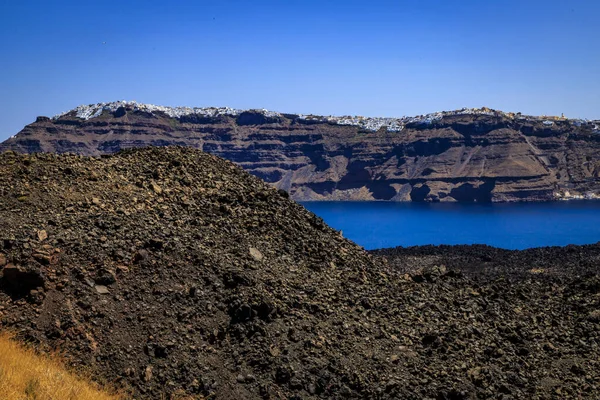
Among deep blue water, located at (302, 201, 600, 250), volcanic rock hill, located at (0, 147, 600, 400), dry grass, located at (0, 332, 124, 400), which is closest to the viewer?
dry grass, located at (0, 332, 124, 400)

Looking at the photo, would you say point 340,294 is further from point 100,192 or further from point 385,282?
point 100,192

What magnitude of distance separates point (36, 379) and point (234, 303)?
3.77m

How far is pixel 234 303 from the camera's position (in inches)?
425

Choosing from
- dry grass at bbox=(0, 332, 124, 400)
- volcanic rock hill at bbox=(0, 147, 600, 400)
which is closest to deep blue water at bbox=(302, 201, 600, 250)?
volcanic rock hill at bbox=(0, 147, 600, 400)

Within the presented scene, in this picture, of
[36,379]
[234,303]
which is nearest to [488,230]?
[234,303]

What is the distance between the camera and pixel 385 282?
14156mm

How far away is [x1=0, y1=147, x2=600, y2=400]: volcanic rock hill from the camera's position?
31.5ft

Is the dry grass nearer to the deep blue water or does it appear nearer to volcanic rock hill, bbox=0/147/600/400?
volcanic rock hill, bbox=0/147/600/400

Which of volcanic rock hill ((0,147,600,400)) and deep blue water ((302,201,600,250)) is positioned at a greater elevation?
volcanic rock hill ((0,147,600,400))

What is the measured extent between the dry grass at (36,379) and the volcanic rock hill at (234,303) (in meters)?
0.35

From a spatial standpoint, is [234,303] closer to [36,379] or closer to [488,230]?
[36,379]

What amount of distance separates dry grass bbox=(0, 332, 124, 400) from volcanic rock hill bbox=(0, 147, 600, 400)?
354 millimetres

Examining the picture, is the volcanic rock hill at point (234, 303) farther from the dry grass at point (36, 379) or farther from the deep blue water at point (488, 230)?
the deep blue water at point (488, 230)

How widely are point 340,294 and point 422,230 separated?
80.7 meters
